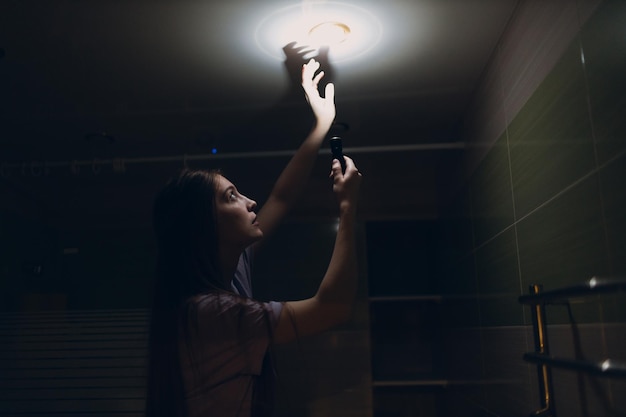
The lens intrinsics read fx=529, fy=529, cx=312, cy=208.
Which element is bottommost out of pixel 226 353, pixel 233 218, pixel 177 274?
pixel 226 353

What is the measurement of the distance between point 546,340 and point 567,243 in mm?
186

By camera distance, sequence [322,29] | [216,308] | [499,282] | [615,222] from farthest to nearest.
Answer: [499,282]
[322,29]
[216,308]
[615,222]

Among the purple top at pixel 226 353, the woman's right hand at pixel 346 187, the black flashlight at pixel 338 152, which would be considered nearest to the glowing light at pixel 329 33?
the black flashlight at pixel 338 152

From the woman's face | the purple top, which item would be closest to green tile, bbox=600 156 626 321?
the purple top

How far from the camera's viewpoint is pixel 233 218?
1.05 m

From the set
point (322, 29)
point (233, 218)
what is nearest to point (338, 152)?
point (233, 218)

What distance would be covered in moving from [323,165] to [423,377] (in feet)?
3.81

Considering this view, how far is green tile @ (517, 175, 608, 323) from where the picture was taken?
0.86 m

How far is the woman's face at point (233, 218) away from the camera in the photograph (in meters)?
1.03

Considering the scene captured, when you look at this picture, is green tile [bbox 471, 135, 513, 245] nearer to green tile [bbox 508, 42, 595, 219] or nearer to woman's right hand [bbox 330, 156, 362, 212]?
green tile [bbox 508, 42, 595, 219]

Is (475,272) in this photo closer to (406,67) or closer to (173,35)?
(406,67)

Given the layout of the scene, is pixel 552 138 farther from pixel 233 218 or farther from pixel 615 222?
pixel 233 218

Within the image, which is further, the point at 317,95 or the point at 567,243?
the point at 317,95

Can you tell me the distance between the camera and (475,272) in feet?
5.45
